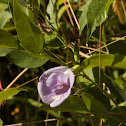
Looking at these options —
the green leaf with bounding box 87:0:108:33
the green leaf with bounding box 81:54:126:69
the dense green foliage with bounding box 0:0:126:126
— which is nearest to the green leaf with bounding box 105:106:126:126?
the dense green foliage with bounding box 0:0:126:126

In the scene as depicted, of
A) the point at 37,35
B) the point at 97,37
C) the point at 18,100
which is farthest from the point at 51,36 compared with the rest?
the point at 18,100

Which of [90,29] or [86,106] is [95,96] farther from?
[90,29]

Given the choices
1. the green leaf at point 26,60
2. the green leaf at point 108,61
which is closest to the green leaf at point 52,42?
the green leaf at point 26,60

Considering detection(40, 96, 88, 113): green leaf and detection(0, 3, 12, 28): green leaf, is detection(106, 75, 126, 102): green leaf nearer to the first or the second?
detection(40, 96, 88, 113): green leaf

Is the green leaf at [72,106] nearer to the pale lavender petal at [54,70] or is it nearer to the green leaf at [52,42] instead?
the pale lavender petal at [54,70]

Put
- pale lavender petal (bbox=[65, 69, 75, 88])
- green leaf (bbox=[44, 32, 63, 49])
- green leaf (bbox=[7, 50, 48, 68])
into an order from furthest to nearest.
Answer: green leaf (bbox=[44, 32, 63, 49]) → green leaf (bbox=[7, 50, 48, 68]) → pale lavender petal (bbox=[65, 69, 75, 88])

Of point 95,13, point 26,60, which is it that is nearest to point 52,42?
point 26,60
